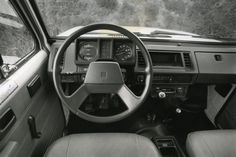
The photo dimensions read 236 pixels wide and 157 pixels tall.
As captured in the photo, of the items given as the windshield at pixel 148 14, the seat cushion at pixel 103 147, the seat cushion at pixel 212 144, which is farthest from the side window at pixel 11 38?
the seat cushion at pixel 212 144

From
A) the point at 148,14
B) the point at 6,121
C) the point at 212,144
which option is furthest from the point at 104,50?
Answer: the point at 212,144

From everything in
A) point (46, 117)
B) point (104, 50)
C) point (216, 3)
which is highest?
point (216, 3)

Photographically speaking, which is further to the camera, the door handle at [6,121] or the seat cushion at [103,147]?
the seat cushion at [103,147]

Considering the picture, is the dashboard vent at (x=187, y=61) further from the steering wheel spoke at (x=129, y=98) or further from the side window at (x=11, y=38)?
the side window at (x=11, y=38)

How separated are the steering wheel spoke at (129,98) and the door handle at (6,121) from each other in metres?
0.58

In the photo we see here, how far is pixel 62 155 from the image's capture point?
3.95ft

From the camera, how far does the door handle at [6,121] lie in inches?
40.4

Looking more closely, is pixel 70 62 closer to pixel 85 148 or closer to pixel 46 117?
pixel 46 117

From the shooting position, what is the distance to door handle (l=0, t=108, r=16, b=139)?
103 cm

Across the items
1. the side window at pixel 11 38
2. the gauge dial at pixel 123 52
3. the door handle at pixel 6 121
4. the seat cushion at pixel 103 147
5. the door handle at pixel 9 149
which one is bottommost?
the seat cushion at pixel 103 147

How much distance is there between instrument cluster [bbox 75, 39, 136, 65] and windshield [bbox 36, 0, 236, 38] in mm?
205

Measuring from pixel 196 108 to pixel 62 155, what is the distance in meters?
1.61

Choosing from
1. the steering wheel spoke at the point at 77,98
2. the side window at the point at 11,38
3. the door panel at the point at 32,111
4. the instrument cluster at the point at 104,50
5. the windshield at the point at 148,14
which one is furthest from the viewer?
the windshield at the point at 148,14

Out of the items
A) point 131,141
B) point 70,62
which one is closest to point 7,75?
point 70,62
